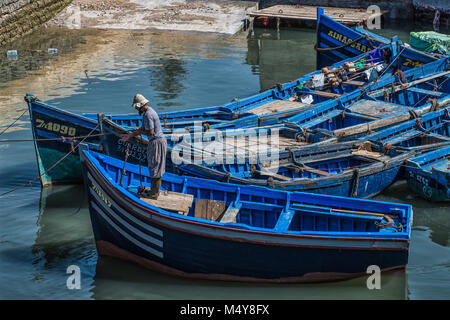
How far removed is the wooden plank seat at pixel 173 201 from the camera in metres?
12.1

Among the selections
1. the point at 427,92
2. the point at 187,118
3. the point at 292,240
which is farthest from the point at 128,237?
the point at 427,92

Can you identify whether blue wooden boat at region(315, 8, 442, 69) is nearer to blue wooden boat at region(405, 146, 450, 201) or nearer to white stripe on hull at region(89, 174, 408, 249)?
blue wooden boat at region(405, 146, 450, 201)

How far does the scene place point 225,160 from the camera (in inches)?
568

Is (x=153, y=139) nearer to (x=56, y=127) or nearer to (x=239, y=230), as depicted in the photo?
(x=239, y=230)

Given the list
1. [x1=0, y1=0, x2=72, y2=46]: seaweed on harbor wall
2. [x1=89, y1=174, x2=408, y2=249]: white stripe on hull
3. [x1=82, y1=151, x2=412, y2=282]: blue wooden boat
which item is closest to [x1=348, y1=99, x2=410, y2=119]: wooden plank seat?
[x1=82, y1=151, x2=412, y2=282]: blue wooden boat

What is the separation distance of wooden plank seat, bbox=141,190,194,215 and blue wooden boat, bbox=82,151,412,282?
0.07 feet

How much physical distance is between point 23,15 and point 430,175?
24.3 m

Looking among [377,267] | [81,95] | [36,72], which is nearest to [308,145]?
[377,267]

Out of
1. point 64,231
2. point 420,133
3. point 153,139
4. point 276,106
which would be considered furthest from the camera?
point 276,106

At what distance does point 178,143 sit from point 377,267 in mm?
5879

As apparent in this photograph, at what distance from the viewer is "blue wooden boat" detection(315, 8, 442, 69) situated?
22609 mm

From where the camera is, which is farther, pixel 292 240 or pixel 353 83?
pixel 353 83

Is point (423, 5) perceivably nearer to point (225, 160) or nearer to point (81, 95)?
point (81, 95)

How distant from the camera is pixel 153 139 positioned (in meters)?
11.7
